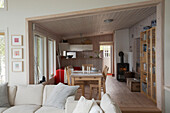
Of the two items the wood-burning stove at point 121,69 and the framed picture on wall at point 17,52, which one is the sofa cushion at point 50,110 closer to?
the framed picture on wall at point 17,52

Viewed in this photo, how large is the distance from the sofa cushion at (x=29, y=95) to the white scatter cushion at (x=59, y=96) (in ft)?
0.88

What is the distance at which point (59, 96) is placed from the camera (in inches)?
115

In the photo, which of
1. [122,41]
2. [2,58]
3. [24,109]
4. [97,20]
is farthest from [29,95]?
[122,41]

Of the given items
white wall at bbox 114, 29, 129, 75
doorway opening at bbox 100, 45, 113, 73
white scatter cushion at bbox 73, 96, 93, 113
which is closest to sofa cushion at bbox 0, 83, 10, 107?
white scatter cushion at bbox 73, 96, 93, 113

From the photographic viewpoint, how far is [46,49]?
5578 millimetres

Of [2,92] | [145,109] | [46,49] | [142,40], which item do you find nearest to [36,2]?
[46,49]

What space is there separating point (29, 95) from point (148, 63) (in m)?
3.75

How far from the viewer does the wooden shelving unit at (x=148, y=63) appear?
422 cm

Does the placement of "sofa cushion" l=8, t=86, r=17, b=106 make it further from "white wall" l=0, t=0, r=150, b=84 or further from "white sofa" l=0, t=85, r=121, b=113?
"white wall" l=0, t=0, r=150, b=84

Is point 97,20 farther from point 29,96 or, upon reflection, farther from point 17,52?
point 29,96

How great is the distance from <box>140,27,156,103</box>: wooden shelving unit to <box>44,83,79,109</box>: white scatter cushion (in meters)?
2.67

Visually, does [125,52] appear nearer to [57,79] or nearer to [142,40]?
[142,40]

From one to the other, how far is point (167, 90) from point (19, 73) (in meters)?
3.90

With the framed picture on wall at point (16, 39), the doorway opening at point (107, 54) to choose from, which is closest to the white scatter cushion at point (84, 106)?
the framed picture on wall at point (16, 39)
